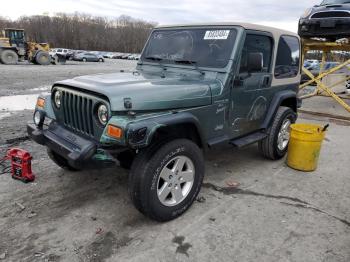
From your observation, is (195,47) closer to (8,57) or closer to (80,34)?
(8,57)

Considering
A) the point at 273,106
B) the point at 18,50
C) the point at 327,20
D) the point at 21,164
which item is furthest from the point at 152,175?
the point at 18,50

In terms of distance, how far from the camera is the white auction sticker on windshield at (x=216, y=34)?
4098mm

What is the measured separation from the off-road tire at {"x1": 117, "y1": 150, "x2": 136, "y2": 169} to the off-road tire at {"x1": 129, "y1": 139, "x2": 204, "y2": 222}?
0.68 feet

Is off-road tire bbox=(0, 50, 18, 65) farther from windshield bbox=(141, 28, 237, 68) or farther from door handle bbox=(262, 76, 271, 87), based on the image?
door handle bbox=(262, 76, 271, 87)

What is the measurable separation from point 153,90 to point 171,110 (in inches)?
11.0

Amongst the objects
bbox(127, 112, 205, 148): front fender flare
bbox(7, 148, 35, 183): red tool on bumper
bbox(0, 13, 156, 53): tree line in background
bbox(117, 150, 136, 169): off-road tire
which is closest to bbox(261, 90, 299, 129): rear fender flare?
bbox(127, 112, 205, 148): front fender flare

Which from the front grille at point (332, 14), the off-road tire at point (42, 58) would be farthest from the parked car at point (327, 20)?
the off-road tire at point (42, 58)

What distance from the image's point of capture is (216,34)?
4.15 m

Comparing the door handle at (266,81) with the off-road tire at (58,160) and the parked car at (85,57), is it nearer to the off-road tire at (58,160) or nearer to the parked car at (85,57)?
the off-road tire at (58,160)

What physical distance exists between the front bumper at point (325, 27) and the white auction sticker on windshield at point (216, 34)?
5.53 metres

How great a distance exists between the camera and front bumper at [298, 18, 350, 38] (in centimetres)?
812

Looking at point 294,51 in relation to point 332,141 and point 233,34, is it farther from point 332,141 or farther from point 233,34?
point 332,141

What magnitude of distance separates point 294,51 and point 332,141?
236 cm

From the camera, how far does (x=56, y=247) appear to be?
9.86ft
